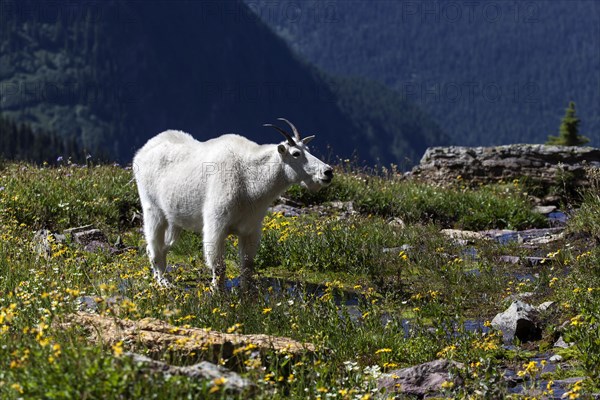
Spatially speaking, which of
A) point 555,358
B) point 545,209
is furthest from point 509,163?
point 555,358

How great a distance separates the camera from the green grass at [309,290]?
16.8 ft

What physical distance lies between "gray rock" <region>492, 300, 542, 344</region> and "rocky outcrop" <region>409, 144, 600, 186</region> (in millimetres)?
11596

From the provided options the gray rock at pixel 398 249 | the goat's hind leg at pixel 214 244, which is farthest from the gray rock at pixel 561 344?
the gray rock at pixel 398 249

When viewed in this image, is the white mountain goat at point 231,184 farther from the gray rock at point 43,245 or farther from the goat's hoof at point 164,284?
the gray rock at point 43,245

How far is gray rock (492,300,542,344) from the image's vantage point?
8102mm

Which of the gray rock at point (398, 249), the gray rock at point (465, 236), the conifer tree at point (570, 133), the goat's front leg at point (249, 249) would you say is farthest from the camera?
the conifer tree at point (570, 133)

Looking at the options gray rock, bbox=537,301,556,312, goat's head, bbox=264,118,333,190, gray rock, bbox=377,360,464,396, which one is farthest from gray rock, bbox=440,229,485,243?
gray rock, bbox=377,360,464,396

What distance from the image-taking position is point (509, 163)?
20.3 metres

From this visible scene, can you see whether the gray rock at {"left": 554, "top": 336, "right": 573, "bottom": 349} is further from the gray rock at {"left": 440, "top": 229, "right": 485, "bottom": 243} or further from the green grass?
the gray rock at {"left": 440, "top": 229, "right": 485, "bottom": 243}

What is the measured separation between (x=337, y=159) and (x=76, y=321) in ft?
45.1

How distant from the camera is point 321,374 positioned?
18.5 feet

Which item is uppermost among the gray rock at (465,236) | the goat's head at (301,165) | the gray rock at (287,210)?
the goat's head at (301,165)

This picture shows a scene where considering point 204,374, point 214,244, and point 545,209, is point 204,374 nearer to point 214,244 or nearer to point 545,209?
point 214,244

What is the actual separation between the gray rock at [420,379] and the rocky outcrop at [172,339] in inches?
27.6
